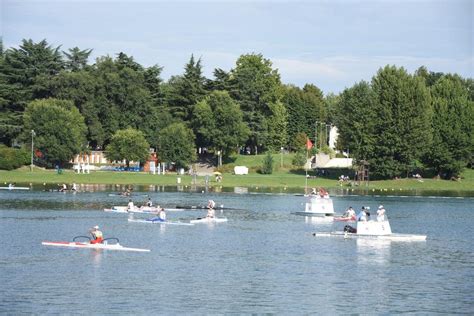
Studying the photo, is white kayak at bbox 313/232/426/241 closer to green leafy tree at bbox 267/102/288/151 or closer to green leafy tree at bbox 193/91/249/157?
green leafy tree at bbox 193/91/249/157

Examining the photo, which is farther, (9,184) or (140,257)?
(9,184)

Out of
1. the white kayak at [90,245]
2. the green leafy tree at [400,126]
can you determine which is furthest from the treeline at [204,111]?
the white kayak at [90,245]

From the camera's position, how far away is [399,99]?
136000 millimetres

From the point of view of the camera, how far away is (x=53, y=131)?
136500 mm

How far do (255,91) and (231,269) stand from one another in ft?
389

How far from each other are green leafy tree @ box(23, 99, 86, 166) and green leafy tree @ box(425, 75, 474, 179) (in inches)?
2058

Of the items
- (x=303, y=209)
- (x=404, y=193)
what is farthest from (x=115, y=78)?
(x=303, y=209)

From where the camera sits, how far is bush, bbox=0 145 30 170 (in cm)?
13238

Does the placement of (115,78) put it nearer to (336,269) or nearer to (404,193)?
(404,193)

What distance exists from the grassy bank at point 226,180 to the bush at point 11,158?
5.12ft

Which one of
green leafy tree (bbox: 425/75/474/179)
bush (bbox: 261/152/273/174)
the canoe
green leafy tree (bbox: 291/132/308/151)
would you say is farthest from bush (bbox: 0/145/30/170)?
the canoe

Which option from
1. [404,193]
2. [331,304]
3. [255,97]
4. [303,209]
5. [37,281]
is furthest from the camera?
[255,97]

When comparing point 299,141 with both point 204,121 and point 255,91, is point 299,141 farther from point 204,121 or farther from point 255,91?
point 204,121

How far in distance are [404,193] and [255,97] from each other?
49.6 m
